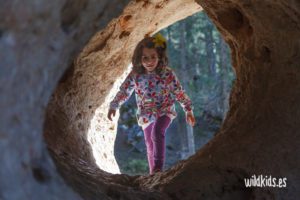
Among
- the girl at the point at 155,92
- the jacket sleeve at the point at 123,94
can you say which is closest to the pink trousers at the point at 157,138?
the girl at the point at 155,92

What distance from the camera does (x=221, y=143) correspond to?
355 centimetres

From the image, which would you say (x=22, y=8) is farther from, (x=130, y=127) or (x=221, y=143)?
(x=130, y=127)

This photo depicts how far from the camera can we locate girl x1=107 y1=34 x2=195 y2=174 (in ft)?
14.9

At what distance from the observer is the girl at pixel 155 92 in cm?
454

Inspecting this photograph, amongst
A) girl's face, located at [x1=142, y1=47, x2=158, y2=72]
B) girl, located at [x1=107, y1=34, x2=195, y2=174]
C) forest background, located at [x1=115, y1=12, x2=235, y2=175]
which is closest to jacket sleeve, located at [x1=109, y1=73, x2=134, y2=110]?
girl, located at [x1=107, y1=34, x2=195, y2=174]

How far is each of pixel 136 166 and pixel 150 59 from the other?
6.88m

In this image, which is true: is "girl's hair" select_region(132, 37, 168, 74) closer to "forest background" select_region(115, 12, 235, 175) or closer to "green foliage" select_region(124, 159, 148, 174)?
"forest background" select_region(115, 12, 235, 175)

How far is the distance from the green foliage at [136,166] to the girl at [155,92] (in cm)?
616

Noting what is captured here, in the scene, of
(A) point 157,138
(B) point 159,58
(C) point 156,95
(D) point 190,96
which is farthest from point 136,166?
(B) point 159,58

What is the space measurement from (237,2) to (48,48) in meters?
2.02

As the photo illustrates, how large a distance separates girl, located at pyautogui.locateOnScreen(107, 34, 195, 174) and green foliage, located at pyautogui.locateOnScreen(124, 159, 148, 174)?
243 inches

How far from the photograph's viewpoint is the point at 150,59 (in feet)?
14.8

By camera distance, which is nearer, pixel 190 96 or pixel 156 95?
pixel 156 95

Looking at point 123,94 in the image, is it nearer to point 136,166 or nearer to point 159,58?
point 159,58
